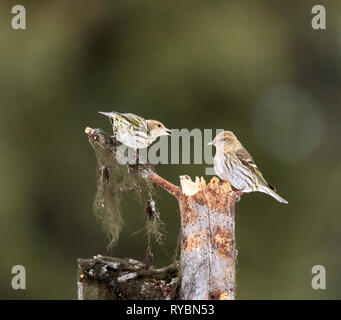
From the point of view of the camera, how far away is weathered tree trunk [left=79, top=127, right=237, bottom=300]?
7070 mm

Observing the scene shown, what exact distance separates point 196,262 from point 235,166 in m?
1.51

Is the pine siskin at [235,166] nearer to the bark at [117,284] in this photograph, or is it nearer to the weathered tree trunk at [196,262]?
the weathered tree trunk at [196,262]

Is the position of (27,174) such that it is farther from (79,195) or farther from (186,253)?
(186,253)

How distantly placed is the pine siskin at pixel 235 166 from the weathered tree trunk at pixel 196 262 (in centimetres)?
91

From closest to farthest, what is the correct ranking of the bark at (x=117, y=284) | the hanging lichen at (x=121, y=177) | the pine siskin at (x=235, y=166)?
the bark at (x=117, y=284)
the hanging lichen at (x=121, y=177)
the pine siskin at (x=235, y=166)

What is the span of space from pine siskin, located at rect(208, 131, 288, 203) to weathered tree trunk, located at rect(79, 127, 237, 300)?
0.91m

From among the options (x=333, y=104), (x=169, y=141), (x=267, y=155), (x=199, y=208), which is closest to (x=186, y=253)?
(x=199, y=208)

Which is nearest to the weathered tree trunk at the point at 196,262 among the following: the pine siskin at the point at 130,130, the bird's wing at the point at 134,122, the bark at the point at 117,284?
the bark at the point at 117,284

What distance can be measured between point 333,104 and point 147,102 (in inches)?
128

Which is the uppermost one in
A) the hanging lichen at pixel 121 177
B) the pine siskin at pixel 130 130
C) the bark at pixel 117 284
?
the pine siskin at pixel 130 130

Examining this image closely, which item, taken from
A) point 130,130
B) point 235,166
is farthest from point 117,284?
point 235,166

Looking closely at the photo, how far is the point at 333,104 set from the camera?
1425 centimetres

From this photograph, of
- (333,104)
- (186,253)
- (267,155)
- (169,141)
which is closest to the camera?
(186,253)

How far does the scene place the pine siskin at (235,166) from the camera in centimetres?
820
